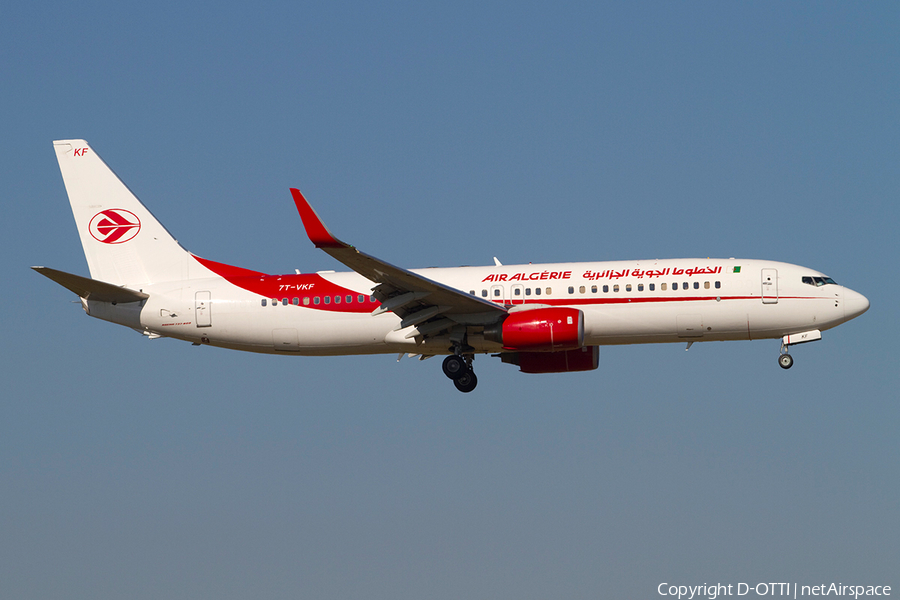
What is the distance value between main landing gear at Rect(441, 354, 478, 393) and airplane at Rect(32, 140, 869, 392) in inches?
1.9

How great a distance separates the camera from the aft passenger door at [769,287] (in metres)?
38.1

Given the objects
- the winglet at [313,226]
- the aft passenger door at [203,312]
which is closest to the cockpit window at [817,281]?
the winglet at [313,226]

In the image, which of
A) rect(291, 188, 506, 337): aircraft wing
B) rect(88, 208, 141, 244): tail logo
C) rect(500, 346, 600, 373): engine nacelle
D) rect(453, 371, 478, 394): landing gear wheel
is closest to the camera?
rect(291, 188, 506, 337): aircraft wing

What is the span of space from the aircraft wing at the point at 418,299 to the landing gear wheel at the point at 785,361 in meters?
9.86

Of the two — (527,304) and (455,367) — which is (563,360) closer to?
(527,304)

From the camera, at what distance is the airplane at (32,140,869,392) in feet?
124

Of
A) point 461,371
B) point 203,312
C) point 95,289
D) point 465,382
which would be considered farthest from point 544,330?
point 95,289

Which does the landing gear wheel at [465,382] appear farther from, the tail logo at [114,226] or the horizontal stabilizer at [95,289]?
the tail logo at [114,226]

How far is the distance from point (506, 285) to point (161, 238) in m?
14.3

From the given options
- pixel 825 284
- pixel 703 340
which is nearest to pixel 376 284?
pixel 703 340

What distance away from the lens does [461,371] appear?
3994 cm

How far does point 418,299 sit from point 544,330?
441cm

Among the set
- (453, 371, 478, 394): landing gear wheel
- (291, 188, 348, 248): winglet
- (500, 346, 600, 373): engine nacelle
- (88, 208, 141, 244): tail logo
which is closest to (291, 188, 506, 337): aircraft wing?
(291, 188, 348, 248): winglet

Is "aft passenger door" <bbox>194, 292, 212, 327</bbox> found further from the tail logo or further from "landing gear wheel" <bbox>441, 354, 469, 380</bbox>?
"landing gear wheel" <bbox>441, 354, 469, 380</bbox>
